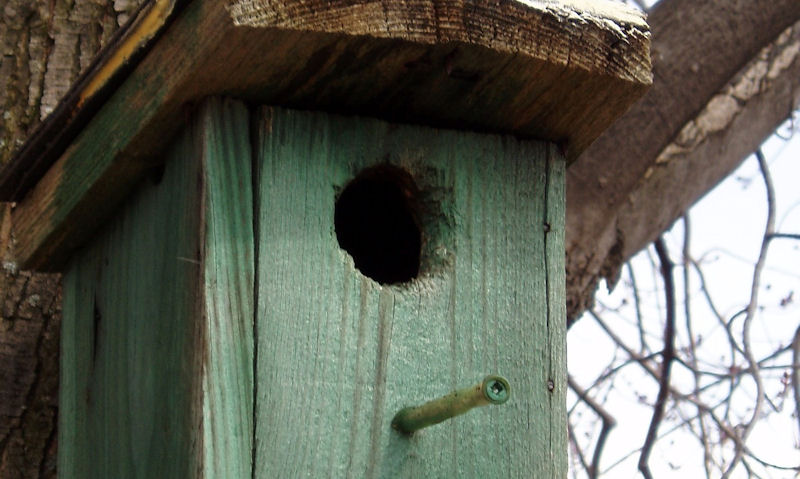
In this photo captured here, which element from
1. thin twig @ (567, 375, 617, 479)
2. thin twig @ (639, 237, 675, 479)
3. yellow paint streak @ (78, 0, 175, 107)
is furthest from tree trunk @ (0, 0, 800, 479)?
yellow paint streak @ (78, 0, 175, 107)

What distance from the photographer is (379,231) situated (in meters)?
2.06

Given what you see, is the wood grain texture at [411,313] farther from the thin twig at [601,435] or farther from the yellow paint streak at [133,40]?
the thin twig at [601,435]

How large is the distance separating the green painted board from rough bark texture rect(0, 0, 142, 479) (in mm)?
201

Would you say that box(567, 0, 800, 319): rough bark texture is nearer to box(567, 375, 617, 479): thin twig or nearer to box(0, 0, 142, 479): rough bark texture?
box(567, 375, 617, 479): thin twig

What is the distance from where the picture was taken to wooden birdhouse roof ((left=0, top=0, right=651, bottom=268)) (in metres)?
1.55

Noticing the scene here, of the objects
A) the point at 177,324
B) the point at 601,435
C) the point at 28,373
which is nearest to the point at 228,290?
the point at 177,324

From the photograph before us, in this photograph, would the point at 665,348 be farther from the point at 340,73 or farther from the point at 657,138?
the point at 340,73

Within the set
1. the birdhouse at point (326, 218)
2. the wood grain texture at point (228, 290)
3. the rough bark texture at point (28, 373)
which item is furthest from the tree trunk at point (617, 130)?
the wood grain texture at point (228, 290)

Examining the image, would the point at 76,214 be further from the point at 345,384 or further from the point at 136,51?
the point at 345,384

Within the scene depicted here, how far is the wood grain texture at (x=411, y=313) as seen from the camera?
1.58 meters

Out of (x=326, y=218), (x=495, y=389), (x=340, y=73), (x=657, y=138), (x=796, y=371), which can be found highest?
(x=657, y=138)

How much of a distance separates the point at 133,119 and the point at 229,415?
412 mm

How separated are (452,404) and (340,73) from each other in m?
0.42

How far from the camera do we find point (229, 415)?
1.53 m
